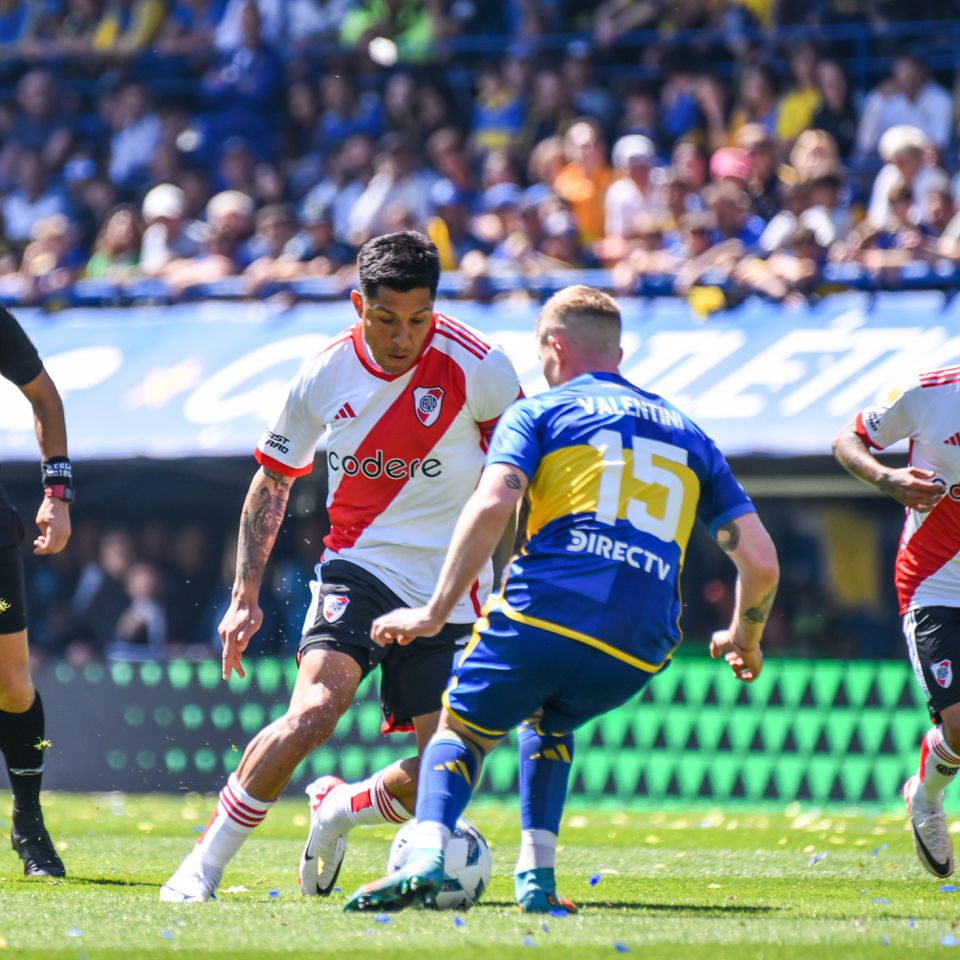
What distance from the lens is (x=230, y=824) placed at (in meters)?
6.43

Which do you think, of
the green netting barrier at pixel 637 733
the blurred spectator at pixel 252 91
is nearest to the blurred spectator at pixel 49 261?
the blurred spectator at pixel 252 91

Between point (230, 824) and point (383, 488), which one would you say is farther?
point (383, 488)

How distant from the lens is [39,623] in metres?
16.8

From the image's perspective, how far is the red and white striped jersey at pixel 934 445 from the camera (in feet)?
25.5

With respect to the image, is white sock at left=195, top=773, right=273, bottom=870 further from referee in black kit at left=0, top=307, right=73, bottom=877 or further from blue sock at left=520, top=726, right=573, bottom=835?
referee in black kit at left=0, top=307, right=73, bottom=877

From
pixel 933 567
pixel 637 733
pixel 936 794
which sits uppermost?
pixel 933 567

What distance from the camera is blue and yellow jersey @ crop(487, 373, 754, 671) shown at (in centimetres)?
575

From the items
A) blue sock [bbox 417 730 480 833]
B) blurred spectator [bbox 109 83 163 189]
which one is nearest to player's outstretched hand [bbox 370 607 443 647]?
blue sock [bbox 417 730 480 833]

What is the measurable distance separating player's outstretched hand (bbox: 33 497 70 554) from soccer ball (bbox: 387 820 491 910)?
6.88 ft

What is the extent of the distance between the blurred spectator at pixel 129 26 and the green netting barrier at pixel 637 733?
8451mm

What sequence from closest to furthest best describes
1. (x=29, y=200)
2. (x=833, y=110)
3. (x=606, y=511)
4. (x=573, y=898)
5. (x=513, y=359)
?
(x=606, y=511)
(x=573, y=898)
(x=513, y=359)
(x=833, y=110)
(x=29, y=200)

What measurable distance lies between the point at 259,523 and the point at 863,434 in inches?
107

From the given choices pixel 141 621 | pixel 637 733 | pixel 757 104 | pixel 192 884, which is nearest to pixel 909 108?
pixel 757 104

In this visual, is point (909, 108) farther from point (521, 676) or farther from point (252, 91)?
point (521, 676)
